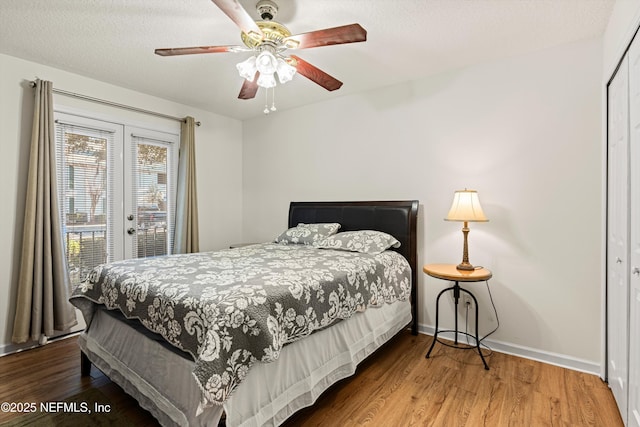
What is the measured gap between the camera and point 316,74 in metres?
2.31

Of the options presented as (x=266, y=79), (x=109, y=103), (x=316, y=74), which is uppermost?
(x=109, y=103)

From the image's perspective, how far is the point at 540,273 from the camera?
2.58 metres

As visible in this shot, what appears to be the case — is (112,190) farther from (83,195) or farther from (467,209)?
(467,209)

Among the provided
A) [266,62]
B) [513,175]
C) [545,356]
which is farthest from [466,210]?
[266,62]

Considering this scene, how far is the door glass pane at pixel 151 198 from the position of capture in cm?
364

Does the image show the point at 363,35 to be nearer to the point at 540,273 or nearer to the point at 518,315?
the point at 540,273

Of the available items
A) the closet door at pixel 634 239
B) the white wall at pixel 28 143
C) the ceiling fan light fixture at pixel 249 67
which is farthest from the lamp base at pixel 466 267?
the white wall at pixel 28 143

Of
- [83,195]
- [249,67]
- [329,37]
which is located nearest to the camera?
[329,37]

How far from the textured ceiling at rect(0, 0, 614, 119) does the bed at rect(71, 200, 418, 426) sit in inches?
66.8

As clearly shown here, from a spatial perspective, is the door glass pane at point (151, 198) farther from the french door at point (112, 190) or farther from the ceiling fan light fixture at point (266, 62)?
the ceiling fan light fixture at point (266, 62)

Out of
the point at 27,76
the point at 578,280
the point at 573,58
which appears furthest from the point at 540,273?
the point at 27,76

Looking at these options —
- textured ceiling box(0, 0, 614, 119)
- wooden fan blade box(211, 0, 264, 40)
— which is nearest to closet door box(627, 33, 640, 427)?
textured ceiling box(0, 0, 614, 119)

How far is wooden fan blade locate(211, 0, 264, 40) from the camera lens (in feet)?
4.97

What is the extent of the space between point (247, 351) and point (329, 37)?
1.72 meters
